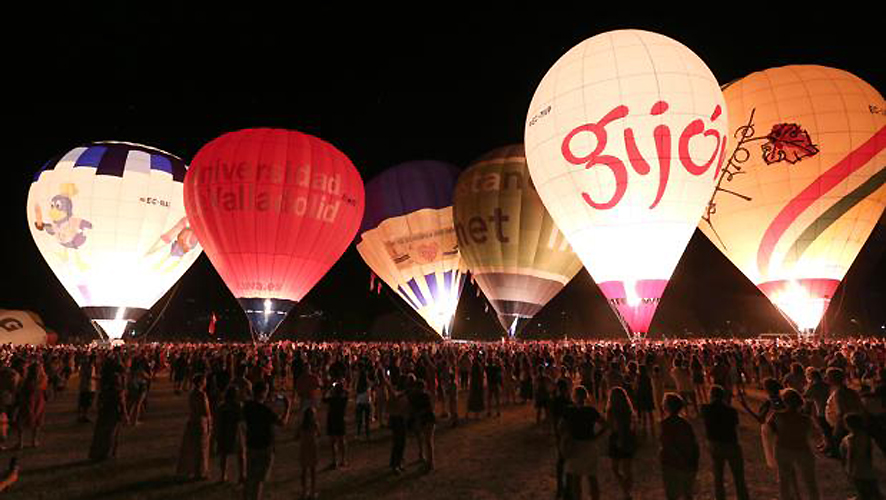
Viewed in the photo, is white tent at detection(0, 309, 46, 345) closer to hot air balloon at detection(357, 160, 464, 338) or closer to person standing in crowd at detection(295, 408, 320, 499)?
hot air balloon at detection(357, 160, 464, 338)

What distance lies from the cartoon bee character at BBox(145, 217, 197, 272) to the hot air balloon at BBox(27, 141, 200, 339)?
0.08m

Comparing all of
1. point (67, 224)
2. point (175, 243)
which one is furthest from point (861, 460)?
point (67, 224)

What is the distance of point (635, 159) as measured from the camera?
19859 mm

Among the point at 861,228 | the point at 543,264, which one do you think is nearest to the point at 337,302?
→ the point at 543,264

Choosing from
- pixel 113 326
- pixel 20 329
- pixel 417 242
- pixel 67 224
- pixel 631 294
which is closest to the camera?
pixel 631 294

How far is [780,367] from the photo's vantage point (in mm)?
18125

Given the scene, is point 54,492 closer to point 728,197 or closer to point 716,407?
point 716,407

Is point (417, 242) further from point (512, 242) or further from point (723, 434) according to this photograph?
point (723, 434)

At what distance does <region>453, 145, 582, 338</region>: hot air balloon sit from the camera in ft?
99.7

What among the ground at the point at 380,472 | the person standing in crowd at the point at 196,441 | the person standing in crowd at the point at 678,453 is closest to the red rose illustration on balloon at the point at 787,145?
the ground at the point at 380,472

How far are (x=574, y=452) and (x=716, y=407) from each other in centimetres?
163

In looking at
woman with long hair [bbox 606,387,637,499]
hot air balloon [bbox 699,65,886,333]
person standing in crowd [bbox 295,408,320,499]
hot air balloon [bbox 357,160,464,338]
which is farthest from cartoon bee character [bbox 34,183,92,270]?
hot air balloon [bbox 699,65,886,333]

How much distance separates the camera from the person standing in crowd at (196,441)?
322 inches

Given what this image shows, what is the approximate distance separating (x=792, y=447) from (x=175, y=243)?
33.1 metres
